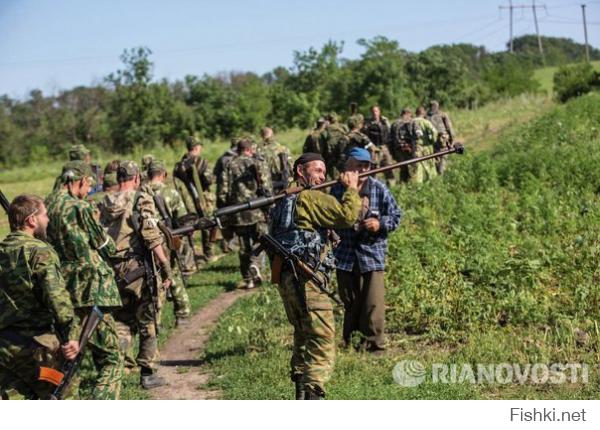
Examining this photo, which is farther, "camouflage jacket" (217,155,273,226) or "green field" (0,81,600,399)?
"camouflage jacket" (217,155,273,226)

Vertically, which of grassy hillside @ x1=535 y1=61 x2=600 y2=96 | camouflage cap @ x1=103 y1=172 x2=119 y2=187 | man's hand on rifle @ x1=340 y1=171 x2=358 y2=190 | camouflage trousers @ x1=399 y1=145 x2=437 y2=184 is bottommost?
camouflage trousers @ x1=399 y1=145 x2=437 y2=184

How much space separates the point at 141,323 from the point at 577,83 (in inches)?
1607

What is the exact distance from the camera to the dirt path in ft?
25.9

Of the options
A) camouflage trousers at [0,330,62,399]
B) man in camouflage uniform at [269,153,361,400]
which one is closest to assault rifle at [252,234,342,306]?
man in camouflage uniform at [269,153,361,400]

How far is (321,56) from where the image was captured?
169ft

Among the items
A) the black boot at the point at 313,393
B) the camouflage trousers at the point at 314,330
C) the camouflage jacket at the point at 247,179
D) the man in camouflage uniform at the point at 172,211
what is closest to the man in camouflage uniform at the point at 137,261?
the man in camouflage uniform at the point at 172,211

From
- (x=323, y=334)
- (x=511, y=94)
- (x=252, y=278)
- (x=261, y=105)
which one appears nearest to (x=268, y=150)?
(x=252, y=278)

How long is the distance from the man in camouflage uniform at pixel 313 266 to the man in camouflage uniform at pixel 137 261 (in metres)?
1.68

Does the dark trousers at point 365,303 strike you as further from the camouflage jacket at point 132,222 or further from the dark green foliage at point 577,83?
the dark green foliage at point 577,83

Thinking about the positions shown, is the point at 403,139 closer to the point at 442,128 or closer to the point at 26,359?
the point at 442,128

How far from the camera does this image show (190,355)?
9258 millimetres

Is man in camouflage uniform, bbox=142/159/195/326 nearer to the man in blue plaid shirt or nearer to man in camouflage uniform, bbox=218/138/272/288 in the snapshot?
the man in blue plaid shirt

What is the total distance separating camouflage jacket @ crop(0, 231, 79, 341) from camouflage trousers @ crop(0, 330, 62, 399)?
3.9 inches

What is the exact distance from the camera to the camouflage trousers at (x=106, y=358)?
6449 mm
